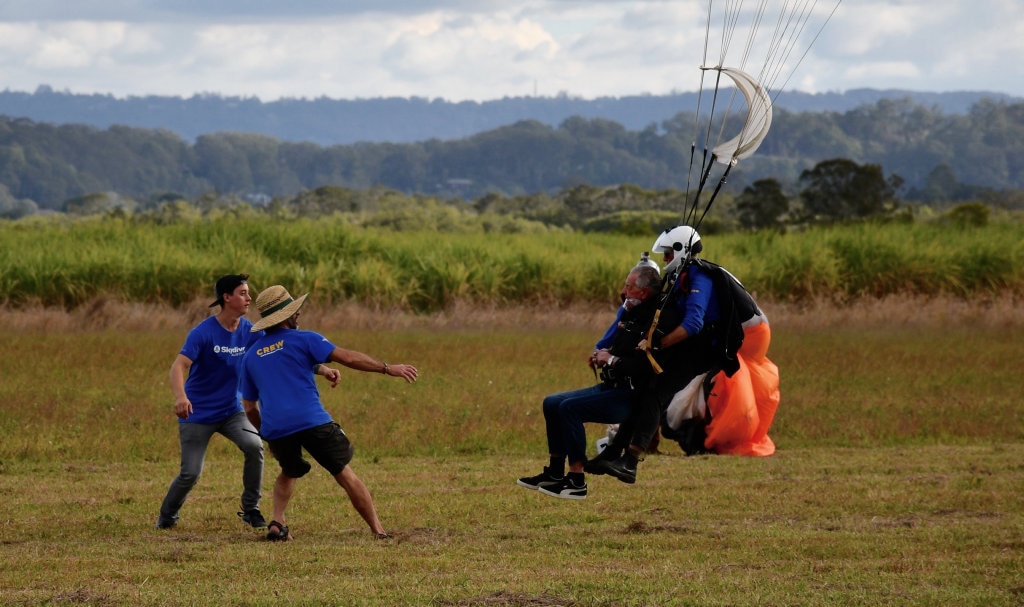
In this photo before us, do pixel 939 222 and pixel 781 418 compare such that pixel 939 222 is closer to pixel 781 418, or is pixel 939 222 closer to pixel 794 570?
pixel 781 418

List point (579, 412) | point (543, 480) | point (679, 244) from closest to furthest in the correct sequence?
1. point (579, 412)
2. point (543, 480)
3. point (679, 244)

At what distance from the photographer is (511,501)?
39.4 feet

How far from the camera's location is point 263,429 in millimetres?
9633

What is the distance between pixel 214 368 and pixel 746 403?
664 cm

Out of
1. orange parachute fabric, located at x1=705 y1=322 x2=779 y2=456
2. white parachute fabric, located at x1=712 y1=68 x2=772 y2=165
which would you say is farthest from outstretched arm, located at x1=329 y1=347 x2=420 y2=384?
orange parachute fabric, located at x1=705 y1=322 x2=779 y2=456

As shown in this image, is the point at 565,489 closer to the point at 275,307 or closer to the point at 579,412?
the point at 579,412

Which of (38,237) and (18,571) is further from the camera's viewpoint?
(38,237)

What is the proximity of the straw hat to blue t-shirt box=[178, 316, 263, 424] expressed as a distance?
510 millimetres

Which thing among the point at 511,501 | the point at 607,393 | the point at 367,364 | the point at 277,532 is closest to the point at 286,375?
the point at 367,364

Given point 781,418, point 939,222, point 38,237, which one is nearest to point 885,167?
point 939,222

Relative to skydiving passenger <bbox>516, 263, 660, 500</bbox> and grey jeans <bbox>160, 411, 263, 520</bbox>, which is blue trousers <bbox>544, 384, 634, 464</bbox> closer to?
skydiving passenger <bbox>516, 263, 660, 500</bbox>

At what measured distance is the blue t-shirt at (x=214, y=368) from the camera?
10.2 m

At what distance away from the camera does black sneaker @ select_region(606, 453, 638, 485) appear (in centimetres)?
995

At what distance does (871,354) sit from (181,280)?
15859 mm
